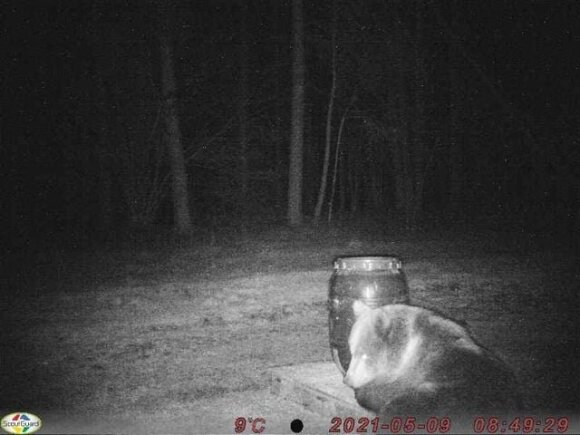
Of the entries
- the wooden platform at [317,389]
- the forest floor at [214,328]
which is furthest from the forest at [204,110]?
the wooden platform at [317,389]

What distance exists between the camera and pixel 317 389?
4.19 metres

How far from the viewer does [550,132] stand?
4.11 meters

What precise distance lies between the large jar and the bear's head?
0.94 feet

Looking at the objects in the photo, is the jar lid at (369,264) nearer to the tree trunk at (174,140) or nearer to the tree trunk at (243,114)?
the tree trunk at (174,140)

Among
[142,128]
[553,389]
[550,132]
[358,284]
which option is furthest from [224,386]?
[142,128]

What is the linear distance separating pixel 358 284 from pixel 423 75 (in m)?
18.1

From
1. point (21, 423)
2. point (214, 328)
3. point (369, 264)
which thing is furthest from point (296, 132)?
point (21, 423)

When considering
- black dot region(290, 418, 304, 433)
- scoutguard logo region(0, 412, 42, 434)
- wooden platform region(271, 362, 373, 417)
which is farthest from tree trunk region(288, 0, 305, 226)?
black dot region(290, 418, 304, 433)

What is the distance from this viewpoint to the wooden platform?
3908mm

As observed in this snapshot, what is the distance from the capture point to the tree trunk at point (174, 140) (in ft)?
55.8

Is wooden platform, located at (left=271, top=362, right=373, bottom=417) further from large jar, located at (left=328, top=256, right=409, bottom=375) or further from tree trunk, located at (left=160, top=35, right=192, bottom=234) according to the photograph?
tree trunk, located at (left=160, top=35, right=192, bottom=234)

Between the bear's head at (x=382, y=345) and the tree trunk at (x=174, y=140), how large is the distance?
566 inches

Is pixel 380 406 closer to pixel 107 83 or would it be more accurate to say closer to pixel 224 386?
pixel 224 386

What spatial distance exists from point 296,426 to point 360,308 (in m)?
1.08
